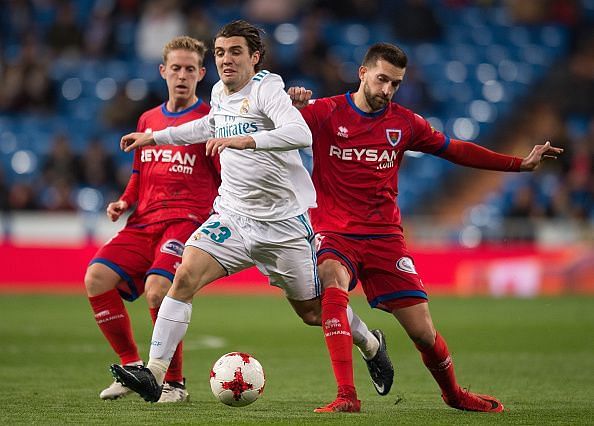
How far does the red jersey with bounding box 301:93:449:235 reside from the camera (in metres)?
7.28

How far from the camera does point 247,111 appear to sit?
6984 millimetres

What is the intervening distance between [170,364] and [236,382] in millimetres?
872

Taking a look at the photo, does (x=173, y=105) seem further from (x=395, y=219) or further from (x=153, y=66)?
(x=153, y=66)

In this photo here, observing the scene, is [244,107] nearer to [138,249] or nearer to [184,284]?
[184,284]

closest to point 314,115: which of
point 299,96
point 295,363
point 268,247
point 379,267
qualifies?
point 299,96

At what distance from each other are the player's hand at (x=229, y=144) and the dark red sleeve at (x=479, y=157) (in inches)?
61.4

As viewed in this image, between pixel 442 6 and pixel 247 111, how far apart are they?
58.5 ft

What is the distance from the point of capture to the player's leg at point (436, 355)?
714 centimetres

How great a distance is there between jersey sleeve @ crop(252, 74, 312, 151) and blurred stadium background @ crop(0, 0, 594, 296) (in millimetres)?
11985

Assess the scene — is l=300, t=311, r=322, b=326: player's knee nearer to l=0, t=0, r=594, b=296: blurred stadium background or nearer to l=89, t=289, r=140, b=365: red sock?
l=89, t=289, r=140, b=365: red sock

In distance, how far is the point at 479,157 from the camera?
7.36m

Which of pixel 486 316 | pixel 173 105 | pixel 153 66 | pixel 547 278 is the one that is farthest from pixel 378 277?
pixel 153 66

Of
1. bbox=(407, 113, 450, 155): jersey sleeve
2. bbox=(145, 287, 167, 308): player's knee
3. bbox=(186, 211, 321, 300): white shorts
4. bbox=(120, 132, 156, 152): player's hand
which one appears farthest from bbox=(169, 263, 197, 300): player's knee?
bbox=(407, 113, 450, 155): jersey sleeve

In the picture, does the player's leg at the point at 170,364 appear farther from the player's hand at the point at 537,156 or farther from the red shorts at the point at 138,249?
the player's hand at the point at 537,156
